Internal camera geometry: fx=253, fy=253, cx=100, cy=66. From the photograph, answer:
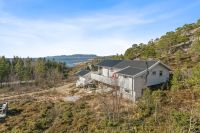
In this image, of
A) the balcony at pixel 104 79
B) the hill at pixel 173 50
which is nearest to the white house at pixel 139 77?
the balcony at pixel 104 79

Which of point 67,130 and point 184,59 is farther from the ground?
point 184,59

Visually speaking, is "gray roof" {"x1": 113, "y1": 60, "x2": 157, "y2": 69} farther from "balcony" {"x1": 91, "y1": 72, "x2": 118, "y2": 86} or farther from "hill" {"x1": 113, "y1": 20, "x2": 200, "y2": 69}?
"hill" {"x1": 113, "y1": 20, "x2": 200, "y2": 69}

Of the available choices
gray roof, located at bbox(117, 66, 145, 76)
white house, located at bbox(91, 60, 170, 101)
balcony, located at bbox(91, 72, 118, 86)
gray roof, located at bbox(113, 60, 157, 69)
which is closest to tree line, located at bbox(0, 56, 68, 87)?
balcony, located at bbox(91, 72, 118, 86)

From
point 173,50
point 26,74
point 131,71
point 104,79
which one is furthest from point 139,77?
point 26,74

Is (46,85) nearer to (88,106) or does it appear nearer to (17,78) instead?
(17,78)

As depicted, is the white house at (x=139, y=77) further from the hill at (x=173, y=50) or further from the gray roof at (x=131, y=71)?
the hill at (x=173, y=50)

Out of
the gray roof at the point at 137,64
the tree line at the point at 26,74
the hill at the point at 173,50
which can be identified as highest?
the hill at the point at 173,50

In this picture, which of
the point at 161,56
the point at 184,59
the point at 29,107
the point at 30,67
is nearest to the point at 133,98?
the point at 29,107

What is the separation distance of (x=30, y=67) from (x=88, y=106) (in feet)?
169

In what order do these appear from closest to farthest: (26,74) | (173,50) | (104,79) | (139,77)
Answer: (139,77), (104,79), (173,50), (26,74)

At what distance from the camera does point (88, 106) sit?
34.6m

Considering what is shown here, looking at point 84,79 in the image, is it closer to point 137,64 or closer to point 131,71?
point 137,64

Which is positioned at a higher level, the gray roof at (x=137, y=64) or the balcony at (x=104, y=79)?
the gray roof at (x=137, y=64)

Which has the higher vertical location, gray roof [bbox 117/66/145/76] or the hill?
the hill
